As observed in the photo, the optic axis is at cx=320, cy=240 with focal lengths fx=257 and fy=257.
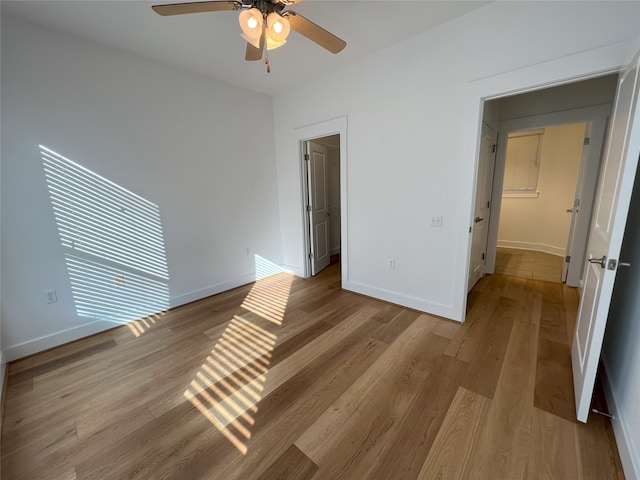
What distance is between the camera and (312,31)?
63.6 inches

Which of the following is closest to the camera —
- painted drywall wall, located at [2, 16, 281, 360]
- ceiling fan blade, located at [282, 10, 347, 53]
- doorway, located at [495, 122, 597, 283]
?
ceiling fan blade, located at [282, 10, 347, 53]

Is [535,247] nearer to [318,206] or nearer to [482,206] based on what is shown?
[482,206]

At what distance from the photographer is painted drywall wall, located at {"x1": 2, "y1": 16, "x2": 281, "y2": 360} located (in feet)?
6.64

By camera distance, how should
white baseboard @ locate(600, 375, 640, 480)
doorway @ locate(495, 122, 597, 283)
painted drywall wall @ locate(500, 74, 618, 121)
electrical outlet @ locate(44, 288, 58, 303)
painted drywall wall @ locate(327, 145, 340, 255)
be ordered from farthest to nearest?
painted drywall wall @ locate(327, 145, 340, 255), doorway @ locate(495, 122, 597, 283), painted drywall wall @ locate(500, 74, 618, 121), electrical outlet @ locate(44, 288, 58, 303), white baseboard @ locate(600, 375, 640, 480)

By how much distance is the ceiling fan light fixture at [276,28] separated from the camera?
4.81 ft

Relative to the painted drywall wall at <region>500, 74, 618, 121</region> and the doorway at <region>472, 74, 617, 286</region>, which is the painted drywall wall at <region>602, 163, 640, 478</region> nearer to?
the doorway at <region>472, 74, 617, 286</region>

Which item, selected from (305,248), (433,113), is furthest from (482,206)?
(305,248)

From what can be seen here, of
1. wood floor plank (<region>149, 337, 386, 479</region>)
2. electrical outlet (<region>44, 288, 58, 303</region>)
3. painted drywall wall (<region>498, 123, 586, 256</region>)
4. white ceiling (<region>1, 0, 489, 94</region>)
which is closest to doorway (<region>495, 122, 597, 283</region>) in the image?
painted drywall wall (<region>498, 123, 586, 256</region>)

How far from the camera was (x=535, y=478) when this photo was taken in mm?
1189

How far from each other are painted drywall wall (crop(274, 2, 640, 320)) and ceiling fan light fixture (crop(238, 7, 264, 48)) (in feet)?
5.01

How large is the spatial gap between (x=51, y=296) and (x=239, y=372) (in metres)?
1.84

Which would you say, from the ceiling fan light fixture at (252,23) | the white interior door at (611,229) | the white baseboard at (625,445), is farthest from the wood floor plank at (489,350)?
the ceiling fan light fixture at (252,23)

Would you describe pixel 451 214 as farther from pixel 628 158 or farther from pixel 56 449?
pixel 56 449

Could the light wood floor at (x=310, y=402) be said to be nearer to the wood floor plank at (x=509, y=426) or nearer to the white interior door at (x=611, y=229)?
the wood floor plank at (x=509, y=426)
